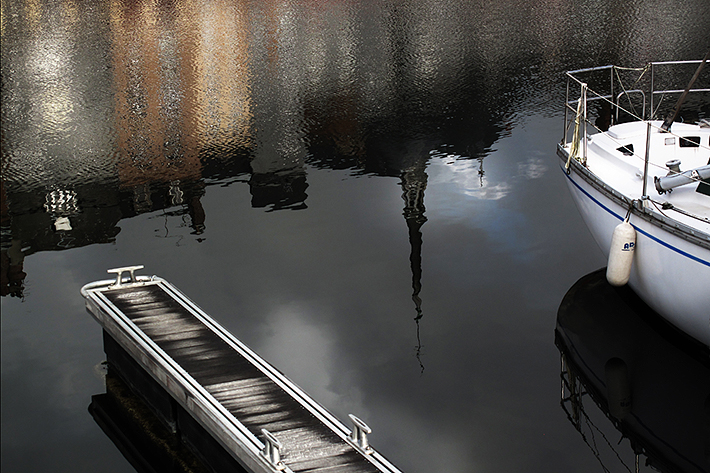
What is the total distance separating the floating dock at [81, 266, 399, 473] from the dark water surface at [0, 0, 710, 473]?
89cm

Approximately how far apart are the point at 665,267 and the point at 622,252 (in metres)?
0.56

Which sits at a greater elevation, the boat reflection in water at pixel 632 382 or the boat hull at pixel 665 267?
the boat hull at pixel 665 267

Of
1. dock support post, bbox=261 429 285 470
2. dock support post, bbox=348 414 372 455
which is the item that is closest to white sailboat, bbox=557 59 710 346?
dock support post, bbox=348 414 372 455

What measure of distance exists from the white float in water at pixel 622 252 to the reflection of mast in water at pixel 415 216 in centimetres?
266

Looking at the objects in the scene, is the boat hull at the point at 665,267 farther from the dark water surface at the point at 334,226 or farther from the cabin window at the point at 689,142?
the cabin window at the point at 689,142

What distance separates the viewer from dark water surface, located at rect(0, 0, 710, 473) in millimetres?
8977

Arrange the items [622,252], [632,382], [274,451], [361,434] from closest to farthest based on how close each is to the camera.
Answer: [274,451]
[361,434]
[632,382]
[622,252]

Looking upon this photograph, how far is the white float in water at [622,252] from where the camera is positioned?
960 centimetres

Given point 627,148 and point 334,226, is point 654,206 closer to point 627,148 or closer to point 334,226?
point 627,148

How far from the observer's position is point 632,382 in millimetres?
9102

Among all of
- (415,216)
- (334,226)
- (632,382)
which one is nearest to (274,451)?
(632,382)

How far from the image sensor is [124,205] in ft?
48.4

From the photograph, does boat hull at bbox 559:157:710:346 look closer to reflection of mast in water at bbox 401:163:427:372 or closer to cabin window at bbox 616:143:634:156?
cabin window at bbox 616:143:634:156

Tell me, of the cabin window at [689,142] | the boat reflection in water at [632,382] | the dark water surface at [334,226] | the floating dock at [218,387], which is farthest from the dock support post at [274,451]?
the cabin window at [689,142]
